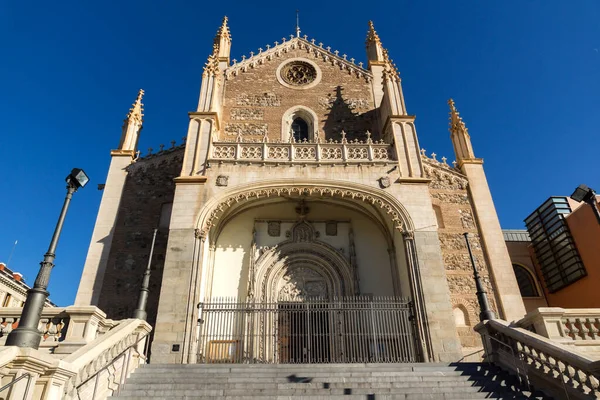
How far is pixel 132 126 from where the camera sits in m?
17.7

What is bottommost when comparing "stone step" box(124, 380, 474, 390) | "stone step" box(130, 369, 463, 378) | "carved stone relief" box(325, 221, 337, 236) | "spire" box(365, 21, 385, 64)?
"stone step" box(124, 380, 474, 390)

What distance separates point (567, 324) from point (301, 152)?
373 inches

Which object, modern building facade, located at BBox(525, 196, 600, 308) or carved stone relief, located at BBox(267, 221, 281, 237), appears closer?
carved stone relief, located at BBox(267, 221, 281, 237)

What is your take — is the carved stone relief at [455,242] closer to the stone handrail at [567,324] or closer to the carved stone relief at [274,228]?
the carved stone relief at [274,228]

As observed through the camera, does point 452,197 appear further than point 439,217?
Yes

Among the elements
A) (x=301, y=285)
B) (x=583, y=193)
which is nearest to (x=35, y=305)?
(x=301, y=285)

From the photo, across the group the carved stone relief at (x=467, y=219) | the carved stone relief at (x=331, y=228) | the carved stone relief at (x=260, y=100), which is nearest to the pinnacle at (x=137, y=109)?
the carved stone relief at (x=260, y=100)

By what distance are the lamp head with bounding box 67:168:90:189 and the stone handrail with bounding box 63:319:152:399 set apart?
293cm

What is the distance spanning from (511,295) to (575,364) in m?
8.06

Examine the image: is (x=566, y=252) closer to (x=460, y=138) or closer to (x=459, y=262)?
(x=460, y=138)

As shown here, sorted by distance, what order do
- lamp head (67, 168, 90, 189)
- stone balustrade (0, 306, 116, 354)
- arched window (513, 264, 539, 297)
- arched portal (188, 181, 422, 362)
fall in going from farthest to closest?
arched window (513, 264, 539, 297) → arched portal (188, 181, 422, 362) → lamp head (67, 168, 90, 189) → stone balustrade (0, 306, 116, 354)

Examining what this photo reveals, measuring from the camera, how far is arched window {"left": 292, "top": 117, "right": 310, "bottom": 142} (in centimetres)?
1791

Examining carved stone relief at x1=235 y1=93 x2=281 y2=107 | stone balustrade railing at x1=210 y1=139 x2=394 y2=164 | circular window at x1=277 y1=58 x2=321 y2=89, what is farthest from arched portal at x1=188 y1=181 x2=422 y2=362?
circular window at x1=277 y1=58 x2=321 y2=89

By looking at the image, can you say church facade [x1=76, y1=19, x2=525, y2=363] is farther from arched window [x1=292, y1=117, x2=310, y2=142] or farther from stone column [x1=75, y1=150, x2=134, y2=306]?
arched window [x1=292, y1=117, x2=310, y2=142]
